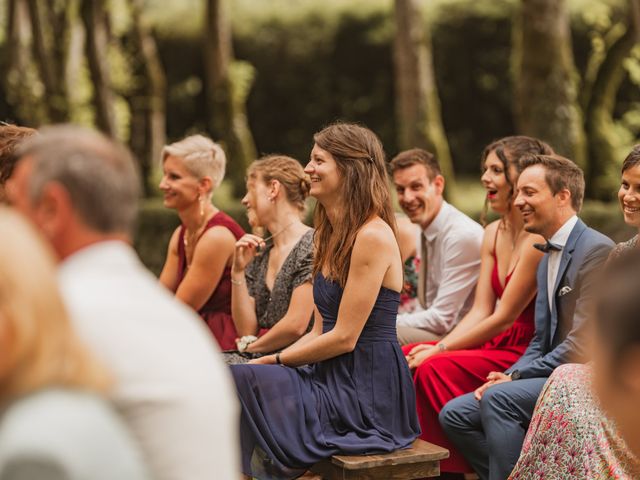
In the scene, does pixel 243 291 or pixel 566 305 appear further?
pixel 243 291

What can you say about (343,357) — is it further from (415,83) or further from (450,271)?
(415,83)

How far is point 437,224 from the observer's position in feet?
20.9

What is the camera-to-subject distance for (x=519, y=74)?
9.66 meters

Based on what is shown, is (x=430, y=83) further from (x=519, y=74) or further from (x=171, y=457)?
(x=171, y=457)

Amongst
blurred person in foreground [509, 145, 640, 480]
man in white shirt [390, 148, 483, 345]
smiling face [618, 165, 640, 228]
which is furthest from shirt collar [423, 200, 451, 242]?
blurred person in foreground [509, 145, 640, 480]

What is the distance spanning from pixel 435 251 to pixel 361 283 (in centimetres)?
176

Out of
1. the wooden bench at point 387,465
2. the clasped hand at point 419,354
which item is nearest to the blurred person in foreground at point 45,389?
the wooden bench at point 387,465

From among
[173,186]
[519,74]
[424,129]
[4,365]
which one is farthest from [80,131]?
[424,129]

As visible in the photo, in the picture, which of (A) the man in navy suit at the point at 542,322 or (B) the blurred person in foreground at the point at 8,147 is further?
(B) the blurred person in foreground at the point at 8,147

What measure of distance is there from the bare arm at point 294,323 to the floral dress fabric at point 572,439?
4.48 feet

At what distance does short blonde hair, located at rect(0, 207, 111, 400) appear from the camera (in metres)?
2.06

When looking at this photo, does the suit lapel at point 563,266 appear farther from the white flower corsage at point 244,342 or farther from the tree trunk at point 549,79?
the tree trunk at point 549,79

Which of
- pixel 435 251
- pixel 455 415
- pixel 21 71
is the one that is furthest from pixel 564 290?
pixel 21 71

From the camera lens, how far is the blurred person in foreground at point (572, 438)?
4.42 m
